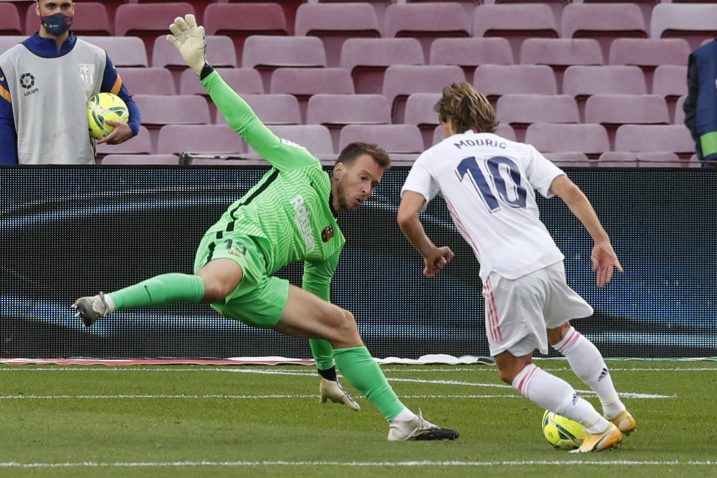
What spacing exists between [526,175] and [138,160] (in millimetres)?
6369

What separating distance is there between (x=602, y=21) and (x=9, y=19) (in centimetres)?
592

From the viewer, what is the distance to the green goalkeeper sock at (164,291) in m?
5.95

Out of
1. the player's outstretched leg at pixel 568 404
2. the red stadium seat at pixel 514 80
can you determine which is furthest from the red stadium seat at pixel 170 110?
the player's outstretched leg at pixel 568 404

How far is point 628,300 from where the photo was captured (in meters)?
10.1

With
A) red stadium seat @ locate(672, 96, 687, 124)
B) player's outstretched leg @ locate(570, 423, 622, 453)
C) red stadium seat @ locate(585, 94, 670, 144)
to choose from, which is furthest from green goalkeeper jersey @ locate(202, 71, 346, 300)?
red stadium seat @ locate(672, 96, 687, 124)

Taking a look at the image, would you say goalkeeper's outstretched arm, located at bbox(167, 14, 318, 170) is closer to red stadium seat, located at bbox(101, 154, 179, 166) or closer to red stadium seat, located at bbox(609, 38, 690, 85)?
red stadium seat, located at bbox(101, 154, 179, 166)

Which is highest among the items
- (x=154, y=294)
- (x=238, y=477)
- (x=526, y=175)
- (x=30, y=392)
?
(x=526, y=175)

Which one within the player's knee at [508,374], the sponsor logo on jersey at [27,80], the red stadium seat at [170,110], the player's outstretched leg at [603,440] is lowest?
the player's outstretched leg at [603,440]

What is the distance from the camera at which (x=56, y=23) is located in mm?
9672

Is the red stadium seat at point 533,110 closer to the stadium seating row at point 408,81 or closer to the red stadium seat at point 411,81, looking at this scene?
the stadium seating row at point 408,81

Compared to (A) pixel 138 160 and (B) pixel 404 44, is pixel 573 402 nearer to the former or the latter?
(A) pixel 138 160

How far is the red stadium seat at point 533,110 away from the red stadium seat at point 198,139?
8.18 ft

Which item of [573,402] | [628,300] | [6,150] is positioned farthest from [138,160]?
[573,402]

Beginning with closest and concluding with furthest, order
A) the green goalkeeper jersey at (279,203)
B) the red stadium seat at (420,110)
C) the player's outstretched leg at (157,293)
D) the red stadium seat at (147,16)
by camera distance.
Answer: the player's outstretched leg at (157,293), the green goalkeeper jersey at (279,203), the red stadium seat at (420,110), the red stadium seat at (147,16)
